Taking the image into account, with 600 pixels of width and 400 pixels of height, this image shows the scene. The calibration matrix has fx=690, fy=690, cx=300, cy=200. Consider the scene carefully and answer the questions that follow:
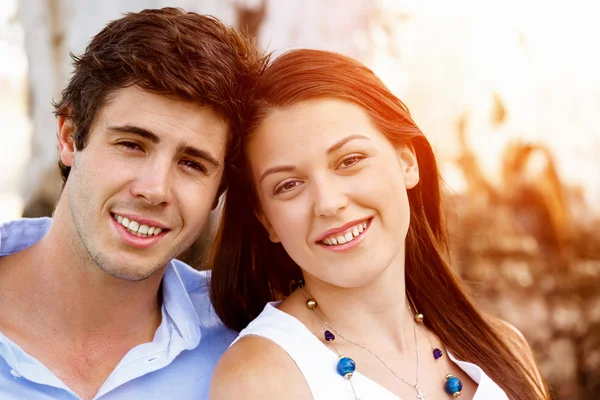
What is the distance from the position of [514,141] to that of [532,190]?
0.31m

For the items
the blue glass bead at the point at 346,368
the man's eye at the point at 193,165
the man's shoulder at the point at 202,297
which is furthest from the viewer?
the man's shoulder at the point at 202,297

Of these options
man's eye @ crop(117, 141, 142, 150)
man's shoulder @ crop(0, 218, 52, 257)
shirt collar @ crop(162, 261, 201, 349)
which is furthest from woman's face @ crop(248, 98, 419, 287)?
man's shoulder @ crop(0, 218, 52, 257)

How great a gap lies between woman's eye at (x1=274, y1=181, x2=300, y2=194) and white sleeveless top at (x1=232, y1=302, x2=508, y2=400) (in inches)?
14.5

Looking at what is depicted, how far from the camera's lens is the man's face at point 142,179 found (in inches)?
80.8

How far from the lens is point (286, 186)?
2021 mm

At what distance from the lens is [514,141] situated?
4031mm

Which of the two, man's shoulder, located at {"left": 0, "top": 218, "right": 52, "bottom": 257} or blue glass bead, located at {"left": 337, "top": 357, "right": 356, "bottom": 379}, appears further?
man's shoulder, located at {"left": 0, "top": 218, "right": 52, "bottom": 257}

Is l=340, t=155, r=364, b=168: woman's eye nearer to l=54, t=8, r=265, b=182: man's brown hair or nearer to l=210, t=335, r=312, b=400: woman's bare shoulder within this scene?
l=54, t=8, r=265, b=182: man's brown hair

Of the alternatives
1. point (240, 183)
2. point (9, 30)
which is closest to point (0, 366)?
point (240, 183)

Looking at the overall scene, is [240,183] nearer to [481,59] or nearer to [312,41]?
[312,41]

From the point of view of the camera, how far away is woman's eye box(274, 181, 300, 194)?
2010 mm

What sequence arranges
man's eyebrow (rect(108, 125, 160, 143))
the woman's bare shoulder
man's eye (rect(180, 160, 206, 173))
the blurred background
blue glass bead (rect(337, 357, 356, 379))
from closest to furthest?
the woman's bare shoulder < blue glass bead (rect(337, 357, 356, 379)) < man's eyebrow (rect(108, 125, 160, 143)) < man's eye (rect(180, 160, 206, 173)) < the blurred background

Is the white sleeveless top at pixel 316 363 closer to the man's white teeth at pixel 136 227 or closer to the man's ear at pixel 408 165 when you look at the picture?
the man's white teeth at pixel 136 227

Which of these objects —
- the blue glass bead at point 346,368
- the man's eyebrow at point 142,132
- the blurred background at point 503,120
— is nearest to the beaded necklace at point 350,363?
the blue glass bead at point 346,368
